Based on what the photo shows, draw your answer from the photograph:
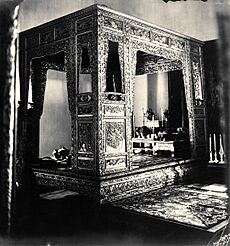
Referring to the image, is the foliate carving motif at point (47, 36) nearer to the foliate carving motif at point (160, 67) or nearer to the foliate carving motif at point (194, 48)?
the foliate carving motif at point (160, 67)

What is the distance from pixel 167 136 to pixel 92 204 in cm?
281

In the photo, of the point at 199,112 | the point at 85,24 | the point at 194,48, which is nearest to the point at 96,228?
the point at 85,24

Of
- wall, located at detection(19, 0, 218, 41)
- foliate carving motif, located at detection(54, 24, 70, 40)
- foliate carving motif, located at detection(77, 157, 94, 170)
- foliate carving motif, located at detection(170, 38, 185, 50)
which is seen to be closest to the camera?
foliate carving motif, located at detection(77, 157, 94, 170)

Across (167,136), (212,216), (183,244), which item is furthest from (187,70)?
(183,244)

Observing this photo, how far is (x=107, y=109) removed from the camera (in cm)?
393

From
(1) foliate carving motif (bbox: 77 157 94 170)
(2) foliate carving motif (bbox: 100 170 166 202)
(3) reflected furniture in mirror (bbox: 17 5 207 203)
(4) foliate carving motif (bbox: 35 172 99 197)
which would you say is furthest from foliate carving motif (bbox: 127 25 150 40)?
(4) foliate carving motif (bbox: 35 172 99 197)

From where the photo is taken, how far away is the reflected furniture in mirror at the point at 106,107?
12.7 feet

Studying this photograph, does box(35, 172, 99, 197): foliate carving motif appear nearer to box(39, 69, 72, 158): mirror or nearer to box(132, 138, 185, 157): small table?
box(39, 69, 72, 158): mirror

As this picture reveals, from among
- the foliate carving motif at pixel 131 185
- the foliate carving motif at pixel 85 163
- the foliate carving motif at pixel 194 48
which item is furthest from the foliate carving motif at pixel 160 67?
the foliate carving motif at pixel 85 163

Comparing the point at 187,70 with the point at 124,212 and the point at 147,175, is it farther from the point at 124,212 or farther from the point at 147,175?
the point at 124,212

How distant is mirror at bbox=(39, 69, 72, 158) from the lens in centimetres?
620

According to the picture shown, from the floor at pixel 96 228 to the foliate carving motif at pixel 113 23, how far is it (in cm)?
230

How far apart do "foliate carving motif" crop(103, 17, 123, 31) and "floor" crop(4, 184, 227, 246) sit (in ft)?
7.54

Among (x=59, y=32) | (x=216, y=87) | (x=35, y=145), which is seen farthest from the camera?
(x=216, y=87)
